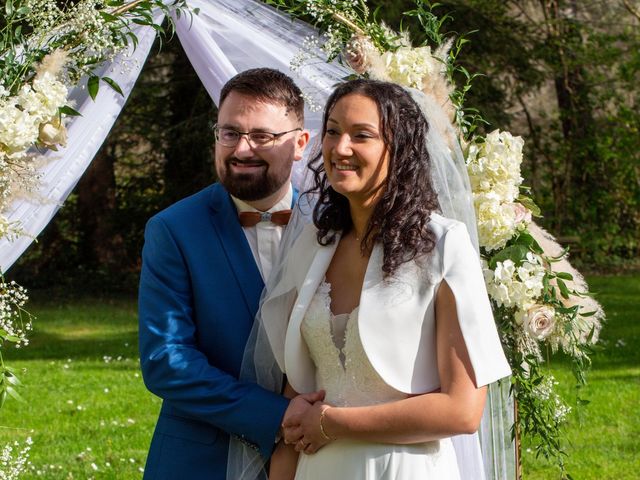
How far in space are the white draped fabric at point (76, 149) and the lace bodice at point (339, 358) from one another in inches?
73.3

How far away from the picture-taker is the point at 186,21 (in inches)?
182

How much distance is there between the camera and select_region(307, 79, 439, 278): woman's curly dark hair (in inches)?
105

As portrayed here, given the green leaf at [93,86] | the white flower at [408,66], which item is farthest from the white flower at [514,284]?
the green leaf at [93,86]

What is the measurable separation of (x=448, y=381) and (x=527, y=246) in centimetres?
132

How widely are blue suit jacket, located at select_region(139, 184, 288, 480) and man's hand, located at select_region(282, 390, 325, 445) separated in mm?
109

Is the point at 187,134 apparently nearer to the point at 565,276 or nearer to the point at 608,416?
the point at 608,416

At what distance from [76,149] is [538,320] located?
2.12 m

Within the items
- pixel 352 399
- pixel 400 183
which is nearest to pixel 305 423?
pixel 352 399

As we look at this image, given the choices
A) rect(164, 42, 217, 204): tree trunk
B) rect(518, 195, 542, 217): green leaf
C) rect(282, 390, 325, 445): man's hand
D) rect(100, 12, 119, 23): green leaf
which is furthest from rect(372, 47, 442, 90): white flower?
rect(164, 42, 217, 204): tree trunk

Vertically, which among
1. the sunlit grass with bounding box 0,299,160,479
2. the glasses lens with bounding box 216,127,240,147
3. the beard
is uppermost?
the glasses lens with bounding box 216,127,240,147

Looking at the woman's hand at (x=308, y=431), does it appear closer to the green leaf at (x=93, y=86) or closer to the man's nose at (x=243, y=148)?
the man's nose at (x=243, y=148)

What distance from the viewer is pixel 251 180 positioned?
129 inches

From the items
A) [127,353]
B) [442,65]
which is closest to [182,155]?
[127,353]

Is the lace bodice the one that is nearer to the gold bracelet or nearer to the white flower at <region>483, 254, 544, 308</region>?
the gold bracelet
